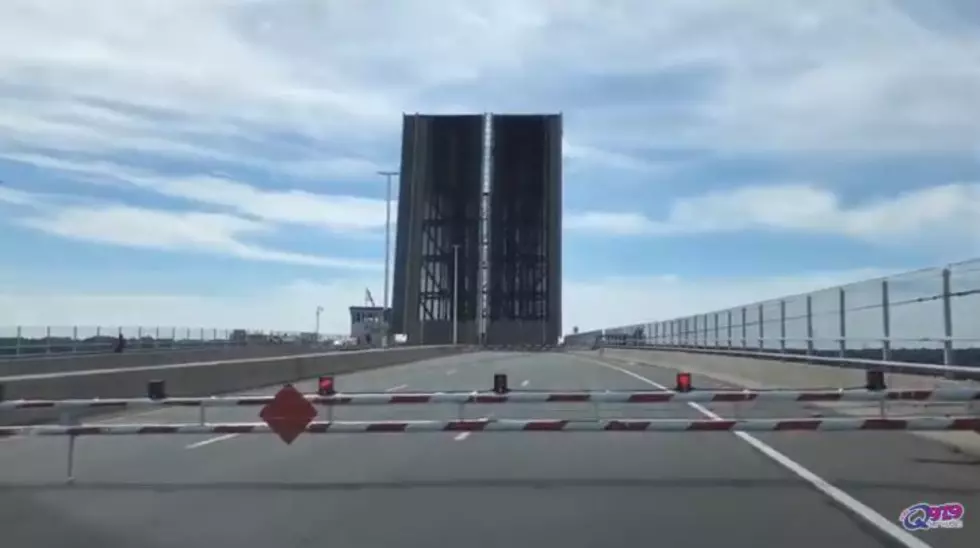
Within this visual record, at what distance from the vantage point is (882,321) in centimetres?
2272

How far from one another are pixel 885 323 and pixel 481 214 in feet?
102

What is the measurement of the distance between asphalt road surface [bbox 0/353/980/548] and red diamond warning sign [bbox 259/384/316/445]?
19.6 inches

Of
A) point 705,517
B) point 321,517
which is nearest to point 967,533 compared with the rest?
point 705,517

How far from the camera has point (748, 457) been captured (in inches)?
531

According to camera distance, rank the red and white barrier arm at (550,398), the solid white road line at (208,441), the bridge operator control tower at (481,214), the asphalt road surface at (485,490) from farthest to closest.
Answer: the bridge operator control tower at (481,214), the solid white road line at (208,441), the red and white barrier arm at (550,398), the asphalt road surface at (485,490)

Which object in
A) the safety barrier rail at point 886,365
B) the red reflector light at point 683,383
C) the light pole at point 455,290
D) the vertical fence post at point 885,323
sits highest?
the light pole at point 455,290

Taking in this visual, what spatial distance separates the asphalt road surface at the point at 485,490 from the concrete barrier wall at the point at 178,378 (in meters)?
1.67

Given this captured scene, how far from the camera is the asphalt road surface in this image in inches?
328

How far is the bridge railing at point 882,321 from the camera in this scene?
1883 centimetres

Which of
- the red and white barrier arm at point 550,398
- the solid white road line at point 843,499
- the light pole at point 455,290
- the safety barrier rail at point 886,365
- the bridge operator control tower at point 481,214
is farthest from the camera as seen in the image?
the light pole at point 455,290

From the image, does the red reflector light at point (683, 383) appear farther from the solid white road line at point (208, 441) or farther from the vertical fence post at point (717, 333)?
the vertical fence post at point (717, 333)

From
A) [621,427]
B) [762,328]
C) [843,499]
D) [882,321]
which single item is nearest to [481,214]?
[762,328]

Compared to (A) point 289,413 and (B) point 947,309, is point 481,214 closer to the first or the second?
(B) point 947,309

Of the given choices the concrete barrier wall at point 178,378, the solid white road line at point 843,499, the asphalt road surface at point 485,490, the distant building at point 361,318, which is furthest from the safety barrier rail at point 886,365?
the distant building at point 361,318
